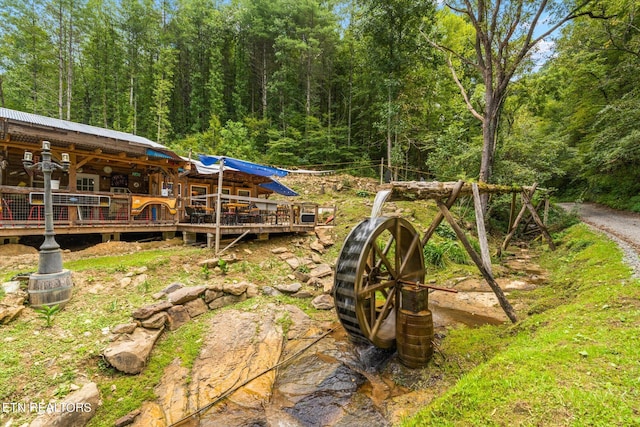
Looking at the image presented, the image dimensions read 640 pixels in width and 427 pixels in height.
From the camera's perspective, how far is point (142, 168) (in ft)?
34.1

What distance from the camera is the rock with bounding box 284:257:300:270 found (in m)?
7.70

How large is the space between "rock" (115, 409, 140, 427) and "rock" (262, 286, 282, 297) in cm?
317

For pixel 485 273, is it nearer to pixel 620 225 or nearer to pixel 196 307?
pixel 196 307

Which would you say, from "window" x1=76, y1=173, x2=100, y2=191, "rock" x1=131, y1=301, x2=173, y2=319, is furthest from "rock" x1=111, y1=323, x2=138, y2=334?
"window" x1=76, y1=173, x2=100, y2=191

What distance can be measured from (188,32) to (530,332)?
31.2m

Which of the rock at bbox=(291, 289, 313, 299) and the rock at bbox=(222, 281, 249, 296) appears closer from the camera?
the rock at bbox=(222, 281, 249, 296)

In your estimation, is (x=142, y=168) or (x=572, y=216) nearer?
(x=142, y=168)

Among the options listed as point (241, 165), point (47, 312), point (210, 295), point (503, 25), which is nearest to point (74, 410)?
point (47, 312)

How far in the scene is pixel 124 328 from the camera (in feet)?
13.4

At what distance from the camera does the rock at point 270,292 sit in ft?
20.2

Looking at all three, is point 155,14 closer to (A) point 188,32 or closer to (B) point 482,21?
(A) point 188,32

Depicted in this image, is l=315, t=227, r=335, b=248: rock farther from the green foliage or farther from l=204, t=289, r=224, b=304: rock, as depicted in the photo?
the green foliage

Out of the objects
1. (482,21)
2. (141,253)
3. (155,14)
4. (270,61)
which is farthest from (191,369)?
(155,14)

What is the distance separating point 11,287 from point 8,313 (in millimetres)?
752
